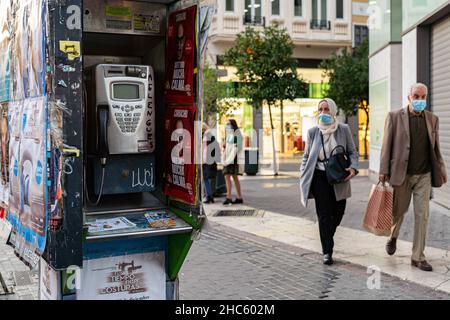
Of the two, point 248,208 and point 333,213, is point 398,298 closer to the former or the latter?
point 333,213

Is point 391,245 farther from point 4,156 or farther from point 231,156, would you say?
point 231,156

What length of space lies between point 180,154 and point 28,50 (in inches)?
49.3

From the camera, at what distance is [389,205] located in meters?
6.24

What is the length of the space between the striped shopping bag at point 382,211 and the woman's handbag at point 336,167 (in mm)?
372

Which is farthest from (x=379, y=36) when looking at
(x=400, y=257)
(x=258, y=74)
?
(x=400, y=257)

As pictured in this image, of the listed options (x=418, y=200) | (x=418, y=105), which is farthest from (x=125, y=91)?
(x=418, y=200)

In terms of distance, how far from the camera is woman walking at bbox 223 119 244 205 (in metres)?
11.4

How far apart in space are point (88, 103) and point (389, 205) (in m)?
3.41

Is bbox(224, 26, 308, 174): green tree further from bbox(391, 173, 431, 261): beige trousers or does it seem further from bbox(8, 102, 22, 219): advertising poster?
bbox(8, 102, 22, 219): advertising poster

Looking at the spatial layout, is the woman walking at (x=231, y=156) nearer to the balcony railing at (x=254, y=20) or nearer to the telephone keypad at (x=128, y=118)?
the telephone keypad at (x=128, y=118)

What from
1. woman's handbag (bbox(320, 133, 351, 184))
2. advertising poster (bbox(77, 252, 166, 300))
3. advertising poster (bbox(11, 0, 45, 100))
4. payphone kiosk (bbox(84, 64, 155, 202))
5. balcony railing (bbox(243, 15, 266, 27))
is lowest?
advertising poster (bbox(77, 252, 166, 300))

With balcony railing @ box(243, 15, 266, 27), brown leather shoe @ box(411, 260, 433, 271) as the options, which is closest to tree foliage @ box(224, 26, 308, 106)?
balcony railing @ box(243, 15, 266, 27)

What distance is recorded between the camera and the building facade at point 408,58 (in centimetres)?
1041

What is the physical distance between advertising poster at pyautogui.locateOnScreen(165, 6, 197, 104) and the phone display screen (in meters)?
0.28
